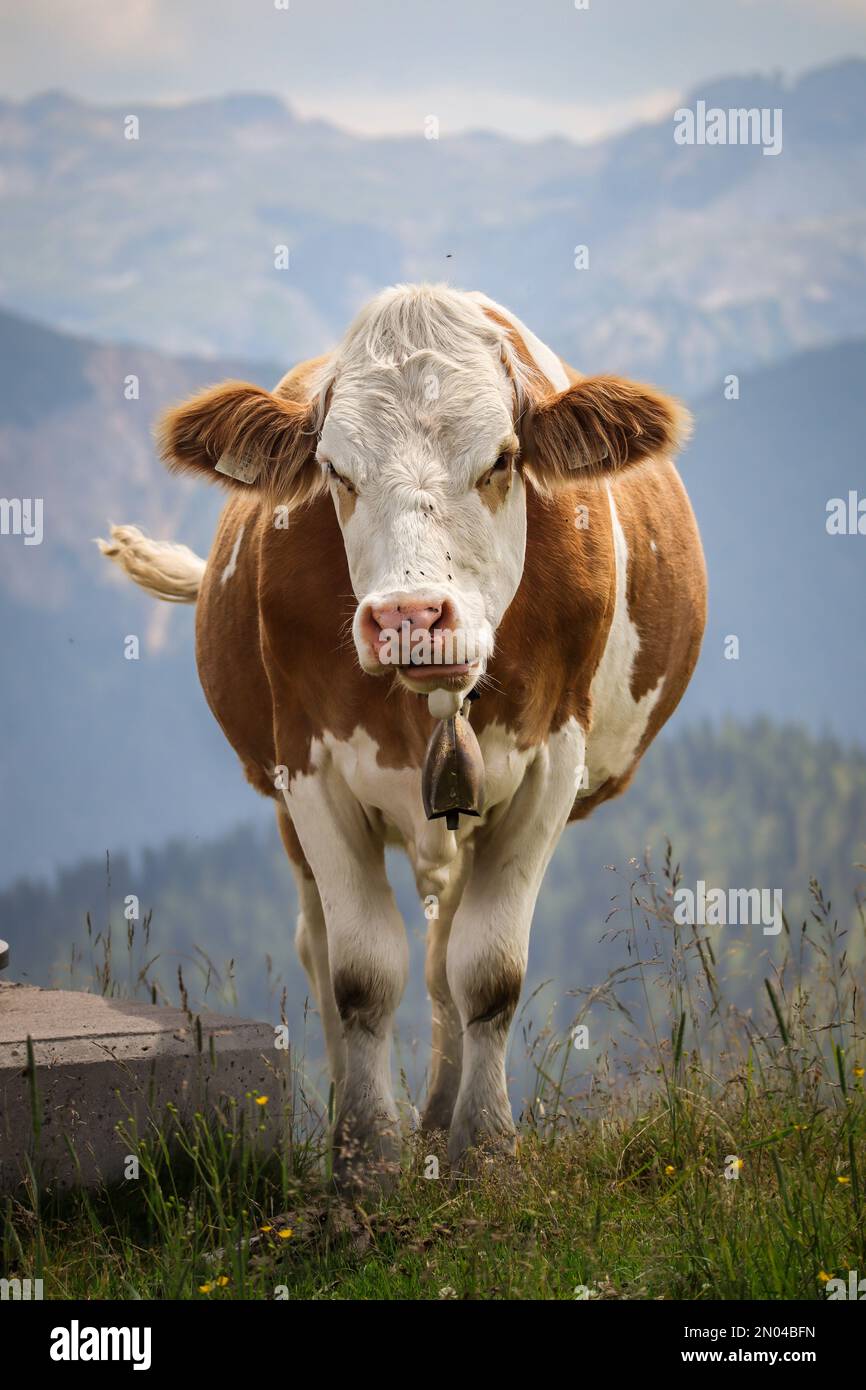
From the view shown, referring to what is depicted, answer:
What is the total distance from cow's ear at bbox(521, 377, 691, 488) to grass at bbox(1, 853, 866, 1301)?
49.1 inches

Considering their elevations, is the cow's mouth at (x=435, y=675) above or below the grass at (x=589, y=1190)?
above

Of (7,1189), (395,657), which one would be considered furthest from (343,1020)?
(395,657)

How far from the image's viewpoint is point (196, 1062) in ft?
16.1

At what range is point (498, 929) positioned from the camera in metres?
5.08

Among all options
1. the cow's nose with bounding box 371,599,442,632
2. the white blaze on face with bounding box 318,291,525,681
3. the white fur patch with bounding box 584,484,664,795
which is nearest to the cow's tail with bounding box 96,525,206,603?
the white fur patch with bounding box 584,484,664,795

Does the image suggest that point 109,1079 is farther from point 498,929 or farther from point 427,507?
point 427,507

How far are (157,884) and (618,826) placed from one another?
69.7 ft

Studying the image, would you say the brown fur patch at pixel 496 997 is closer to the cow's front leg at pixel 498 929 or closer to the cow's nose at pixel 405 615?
the cow's front leg at pixel 498 929

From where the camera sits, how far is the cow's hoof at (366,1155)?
4633mm

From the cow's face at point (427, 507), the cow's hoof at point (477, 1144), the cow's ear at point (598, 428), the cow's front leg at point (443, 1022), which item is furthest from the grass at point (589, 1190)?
the cow's ear at point (598, 428)

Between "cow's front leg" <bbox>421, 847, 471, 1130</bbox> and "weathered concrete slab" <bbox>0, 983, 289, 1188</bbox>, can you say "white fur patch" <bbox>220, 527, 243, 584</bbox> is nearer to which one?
"cow's front leg" <bbox>421, 847, 471, 1130</bbox>

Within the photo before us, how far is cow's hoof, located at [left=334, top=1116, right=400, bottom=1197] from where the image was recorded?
463 cm

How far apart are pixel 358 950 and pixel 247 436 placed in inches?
62.8

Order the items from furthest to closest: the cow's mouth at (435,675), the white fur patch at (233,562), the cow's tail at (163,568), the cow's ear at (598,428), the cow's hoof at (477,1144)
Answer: the cow's tail at (163,568), the white fur patch at (233,562), the cow's ear at (598,428), the cow's hoof at (477,1144), the cow's mouth at (435,675)
